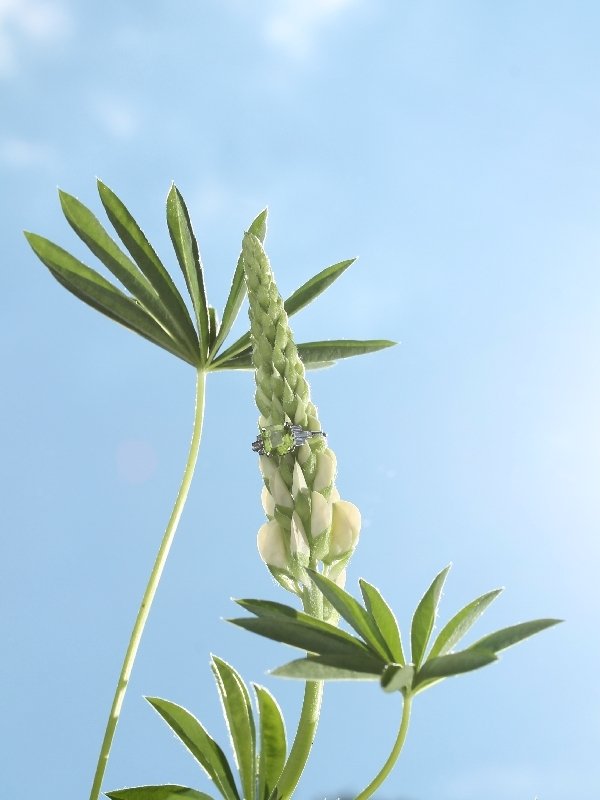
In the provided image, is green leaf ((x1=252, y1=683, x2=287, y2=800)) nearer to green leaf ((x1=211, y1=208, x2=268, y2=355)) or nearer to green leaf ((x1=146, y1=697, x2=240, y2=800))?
green leaf ((x1=146, y1=697, x2=240, y2=800))

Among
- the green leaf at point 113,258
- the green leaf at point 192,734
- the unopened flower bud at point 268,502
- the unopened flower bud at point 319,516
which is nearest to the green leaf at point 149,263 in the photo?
the green leaf at point 113,258

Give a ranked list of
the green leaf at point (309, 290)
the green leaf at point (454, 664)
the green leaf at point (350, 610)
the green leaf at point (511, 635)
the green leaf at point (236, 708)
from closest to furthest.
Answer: the green leaf at point (454, 664) < the green leaf at point (511, 635) < the green leaf at point (350, 610) < the green leaf at point (236, 708) < the green leaf at point (309, 290)

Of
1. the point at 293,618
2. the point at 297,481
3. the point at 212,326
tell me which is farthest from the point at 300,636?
the point at 212,326

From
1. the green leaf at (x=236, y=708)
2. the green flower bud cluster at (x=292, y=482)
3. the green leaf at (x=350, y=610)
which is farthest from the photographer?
the green leaf at (x=236, y=708)

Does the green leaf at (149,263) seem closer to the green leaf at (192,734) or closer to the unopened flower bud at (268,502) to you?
the unopened flower bud at (268,502)

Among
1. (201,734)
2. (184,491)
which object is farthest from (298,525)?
(201,734)

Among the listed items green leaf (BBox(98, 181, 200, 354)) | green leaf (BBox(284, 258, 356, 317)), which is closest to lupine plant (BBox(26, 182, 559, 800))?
green leaf (BBox(98, 181, 200, 354))

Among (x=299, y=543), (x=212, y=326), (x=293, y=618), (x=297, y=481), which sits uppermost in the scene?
(x=212, y=326)

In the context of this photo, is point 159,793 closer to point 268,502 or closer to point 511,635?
point 268,502
